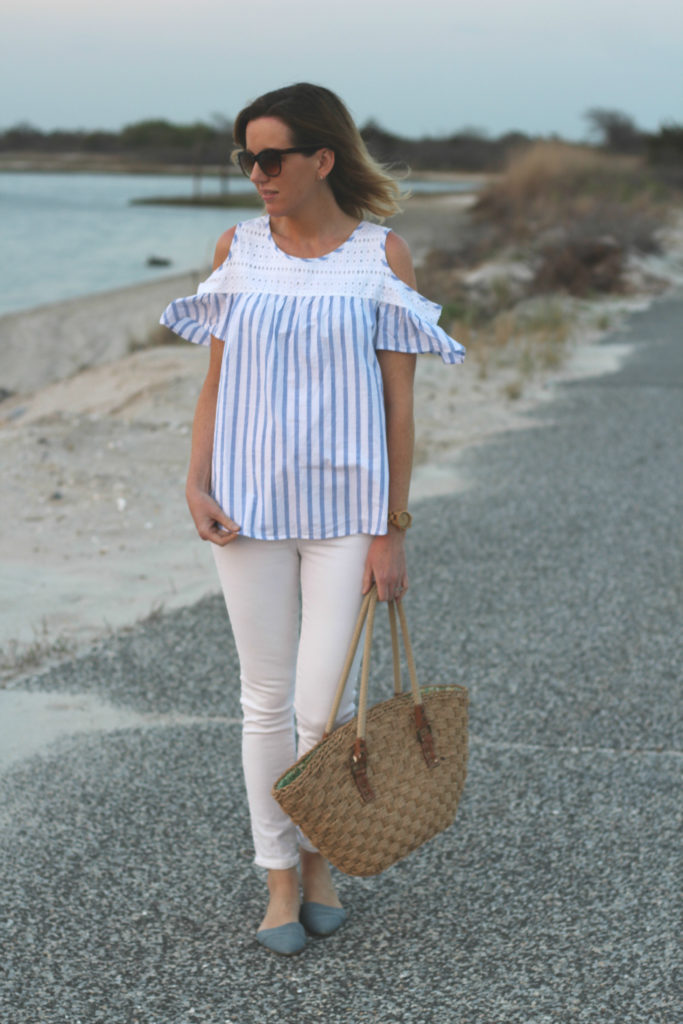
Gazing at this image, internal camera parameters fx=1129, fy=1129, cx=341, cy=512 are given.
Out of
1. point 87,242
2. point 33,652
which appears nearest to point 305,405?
point 33,652

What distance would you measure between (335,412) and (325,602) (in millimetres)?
406

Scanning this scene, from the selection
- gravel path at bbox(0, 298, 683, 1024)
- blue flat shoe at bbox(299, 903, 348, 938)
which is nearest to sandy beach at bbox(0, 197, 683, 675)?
gravel path at bbox(0, 298, 683, 1024)

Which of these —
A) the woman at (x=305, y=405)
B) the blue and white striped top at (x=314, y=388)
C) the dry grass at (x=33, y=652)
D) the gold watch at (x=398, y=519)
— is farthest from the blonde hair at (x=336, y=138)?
the dry grass at (x=33, y=652)

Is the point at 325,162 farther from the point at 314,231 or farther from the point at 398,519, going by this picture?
the point at 398,519

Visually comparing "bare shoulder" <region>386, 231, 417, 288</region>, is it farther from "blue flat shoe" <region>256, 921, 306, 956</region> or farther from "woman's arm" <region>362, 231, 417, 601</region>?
"blue flat shoe" <region>256, 921, 306, 956</region>

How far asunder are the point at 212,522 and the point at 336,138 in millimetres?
858

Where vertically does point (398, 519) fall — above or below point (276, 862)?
above

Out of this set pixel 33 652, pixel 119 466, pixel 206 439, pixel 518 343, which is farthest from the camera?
pixel 518 343

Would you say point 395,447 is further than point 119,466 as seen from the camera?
No

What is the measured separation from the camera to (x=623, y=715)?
13.2ft

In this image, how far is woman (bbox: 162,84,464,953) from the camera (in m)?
2.36

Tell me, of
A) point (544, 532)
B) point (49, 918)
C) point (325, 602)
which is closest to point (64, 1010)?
point (49, 918)

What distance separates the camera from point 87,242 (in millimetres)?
34312

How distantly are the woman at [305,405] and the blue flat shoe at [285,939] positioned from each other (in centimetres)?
36
